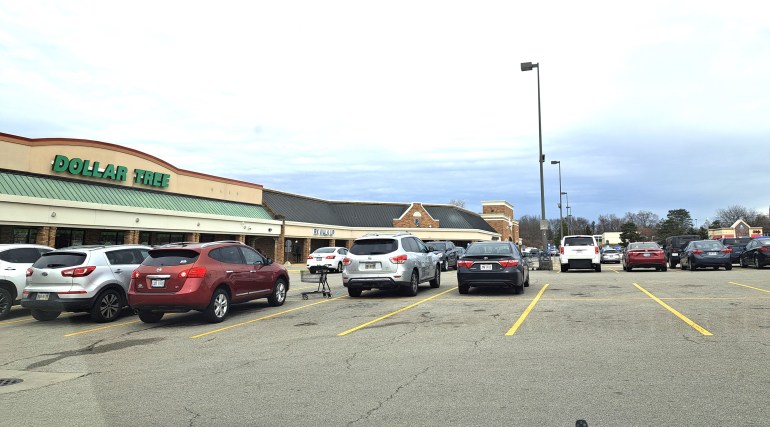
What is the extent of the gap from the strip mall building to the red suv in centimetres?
2005

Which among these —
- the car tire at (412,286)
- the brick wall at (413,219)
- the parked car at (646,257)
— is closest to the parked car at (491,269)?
the car tire at (412,286)

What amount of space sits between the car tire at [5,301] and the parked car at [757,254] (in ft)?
96.7

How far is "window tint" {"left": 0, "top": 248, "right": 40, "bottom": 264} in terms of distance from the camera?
11.8m

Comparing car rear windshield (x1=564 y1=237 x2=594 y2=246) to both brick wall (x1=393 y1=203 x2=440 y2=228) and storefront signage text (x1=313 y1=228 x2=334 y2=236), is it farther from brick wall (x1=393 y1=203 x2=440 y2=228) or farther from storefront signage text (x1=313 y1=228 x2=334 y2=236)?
brick wall (x1=393 y1=203 x2=440 y2=228)

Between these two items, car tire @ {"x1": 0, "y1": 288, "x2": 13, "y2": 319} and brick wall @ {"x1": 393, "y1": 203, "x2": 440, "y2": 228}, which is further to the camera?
brick wall @ {"x1": 393, "y1": 203, "x2": 440, "y2": 228}

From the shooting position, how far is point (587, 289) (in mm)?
14766

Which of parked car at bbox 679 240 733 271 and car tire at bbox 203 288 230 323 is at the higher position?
parked car at bbox 679 240 733 271

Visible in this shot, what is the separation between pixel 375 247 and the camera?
45.2 ft

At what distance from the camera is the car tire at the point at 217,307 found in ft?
33.3

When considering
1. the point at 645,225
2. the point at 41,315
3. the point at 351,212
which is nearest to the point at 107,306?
the point at 41,315

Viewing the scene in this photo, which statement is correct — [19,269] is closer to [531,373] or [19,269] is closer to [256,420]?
[256,420]

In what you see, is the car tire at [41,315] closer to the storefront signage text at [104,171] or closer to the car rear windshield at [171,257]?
the car rear windshield at [171,257]

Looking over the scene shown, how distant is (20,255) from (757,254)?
2967 cm

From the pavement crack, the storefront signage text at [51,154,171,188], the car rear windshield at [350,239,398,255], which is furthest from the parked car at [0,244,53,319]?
the storefront signage text at [51,154,171,188]
